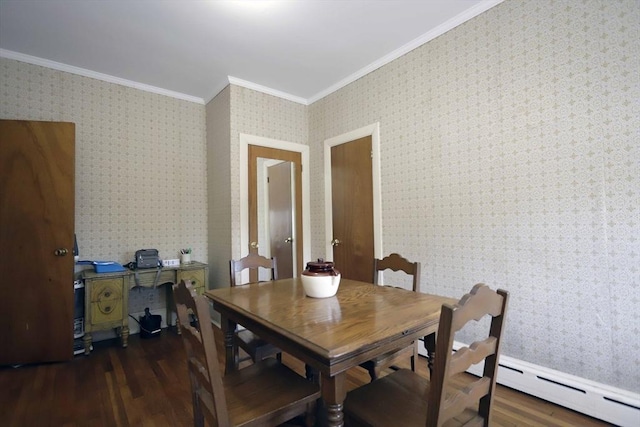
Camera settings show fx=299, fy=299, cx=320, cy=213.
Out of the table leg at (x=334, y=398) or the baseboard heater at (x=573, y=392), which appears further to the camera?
the baseboard heater at (x=573, y=392)

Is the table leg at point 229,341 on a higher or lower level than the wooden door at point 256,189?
lower

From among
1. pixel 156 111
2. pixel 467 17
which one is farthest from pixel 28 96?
pixel 467 17

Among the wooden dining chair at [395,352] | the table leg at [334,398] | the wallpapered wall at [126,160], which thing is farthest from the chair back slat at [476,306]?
the wallpapered wall at [126,160]

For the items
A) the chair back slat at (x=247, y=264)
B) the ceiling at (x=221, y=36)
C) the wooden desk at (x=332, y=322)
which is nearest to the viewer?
the wooden desk at (x=332, y=322)

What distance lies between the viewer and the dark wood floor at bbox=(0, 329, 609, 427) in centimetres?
180

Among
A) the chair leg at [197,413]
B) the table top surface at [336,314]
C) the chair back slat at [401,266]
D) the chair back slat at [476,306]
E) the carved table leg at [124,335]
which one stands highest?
the chair back slat at [476,306]

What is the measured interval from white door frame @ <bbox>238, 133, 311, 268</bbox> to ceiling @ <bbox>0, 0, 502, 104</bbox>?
2.23 ft

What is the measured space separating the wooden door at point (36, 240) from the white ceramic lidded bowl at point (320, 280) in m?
2.36

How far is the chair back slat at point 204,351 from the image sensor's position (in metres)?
1.07

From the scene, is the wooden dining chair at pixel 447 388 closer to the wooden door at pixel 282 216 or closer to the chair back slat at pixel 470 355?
the chair back slat at pixel 470 355

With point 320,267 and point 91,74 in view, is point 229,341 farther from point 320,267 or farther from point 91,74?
point 91,74

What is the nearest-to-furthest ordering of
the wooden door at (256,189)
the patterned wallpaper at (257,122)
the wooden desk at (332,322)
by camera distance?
the wooden desk at (332,322), the patterned wallpaper at (257,122), the wooden door at (256,189)

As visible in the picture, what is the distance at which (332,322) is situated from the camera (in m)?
1.23

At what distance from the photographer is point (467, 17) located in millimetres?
2355
